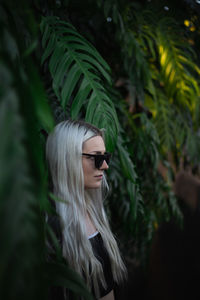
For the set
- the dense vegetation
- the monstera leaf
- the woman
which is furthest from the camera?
the monstera leaf

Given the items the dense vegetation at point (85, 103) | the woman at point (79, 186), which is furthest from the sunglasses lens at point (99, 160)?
the dense vegetation at point (85, 103)

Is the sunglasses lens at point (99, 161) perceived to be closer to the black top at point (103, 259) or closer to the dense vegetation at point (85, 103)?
the dense vegetation at point (85, 103)

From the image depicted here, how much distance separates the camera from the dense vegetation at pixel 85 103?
0.39 m

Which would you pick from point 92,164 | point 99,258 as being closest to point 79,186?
point 92,164

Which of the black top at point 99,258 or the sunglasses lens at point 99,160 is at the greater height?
the sunglasses lens at point 99,160

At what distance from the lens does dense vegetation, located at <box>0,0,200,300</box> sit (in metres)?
0.39

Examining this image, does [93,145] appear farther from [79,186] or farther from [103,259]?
[103,259]

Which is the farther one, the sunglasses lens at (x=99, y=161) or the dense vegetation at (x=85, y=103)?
the sunglasses lens at (x=99, y=161)

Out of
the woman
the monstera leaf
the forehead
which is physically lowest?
the woman

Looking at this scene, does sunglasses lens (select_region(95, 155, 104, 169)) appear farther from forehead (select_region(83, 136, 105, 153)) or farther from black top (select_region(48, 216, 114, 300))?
black top (select_region(48, 216, 114, 300))

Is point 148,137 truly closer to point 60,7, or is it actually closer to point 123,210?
point 123,210

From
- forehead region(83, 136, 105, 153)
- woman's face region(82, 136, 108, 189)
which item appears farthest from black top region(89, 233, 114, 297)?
forehead region(83, 136, 105, 153)

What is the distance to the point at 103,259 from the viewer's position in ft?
3.66

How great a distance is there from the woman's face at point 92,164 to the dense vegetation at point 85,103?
0.10 metres
